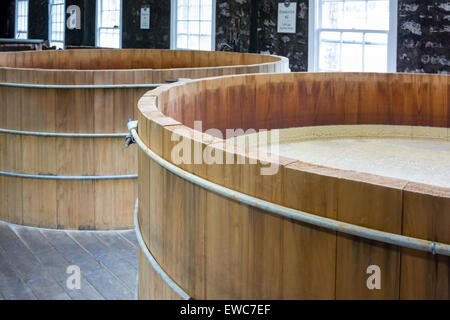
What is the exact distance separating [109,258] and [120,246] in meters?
0.22

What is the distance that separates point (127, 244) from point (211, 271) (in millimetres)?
2185

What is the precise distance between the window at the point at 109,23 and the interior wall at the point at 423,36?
6.12 m

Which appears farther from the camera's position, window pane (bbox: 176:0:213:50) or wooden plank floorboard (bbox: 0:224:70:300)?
window pane (bbox: 176:0:213:50)

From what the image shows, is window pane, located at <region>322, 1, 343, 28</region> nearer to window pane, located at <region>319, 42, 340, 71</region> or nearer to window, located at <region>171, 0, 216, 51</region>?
window pane, located at <region>319, 42, 340, 71</region>

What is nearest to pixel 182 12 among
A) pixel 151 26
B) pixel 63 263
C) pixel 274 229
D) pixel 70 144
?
pixel 151 26

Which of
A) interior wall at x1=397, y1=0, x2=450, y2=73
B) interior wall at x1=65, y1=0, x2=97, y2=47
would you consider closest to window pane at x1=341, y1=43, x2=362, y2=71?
interior wall at x1=397, y1=0, x2=450, y2=73

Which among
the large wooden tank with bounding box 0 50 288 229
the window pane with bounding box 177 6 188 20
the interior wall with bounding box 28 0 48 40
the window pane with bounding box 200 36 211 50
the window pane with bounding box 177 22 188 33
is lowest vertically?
the large wooden tank with bounding box 0 50 288 229

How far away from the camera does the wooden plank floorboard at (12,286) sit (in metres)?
2.79

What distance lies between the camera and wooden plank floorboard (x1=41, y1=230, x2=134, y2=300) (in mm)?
2865

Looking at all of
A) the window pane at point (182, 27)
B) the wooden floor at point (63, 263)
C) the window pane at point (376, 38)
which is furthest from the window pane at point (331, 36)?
the wooden floor at point (63, 263)

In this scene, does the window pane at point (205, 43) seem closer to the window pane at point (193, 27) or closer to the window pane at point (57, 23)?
the window pane at point (193, 27)

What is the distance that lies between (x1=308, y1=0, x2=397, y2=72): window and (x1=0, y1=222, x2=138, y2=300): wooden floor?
12.8 ft
